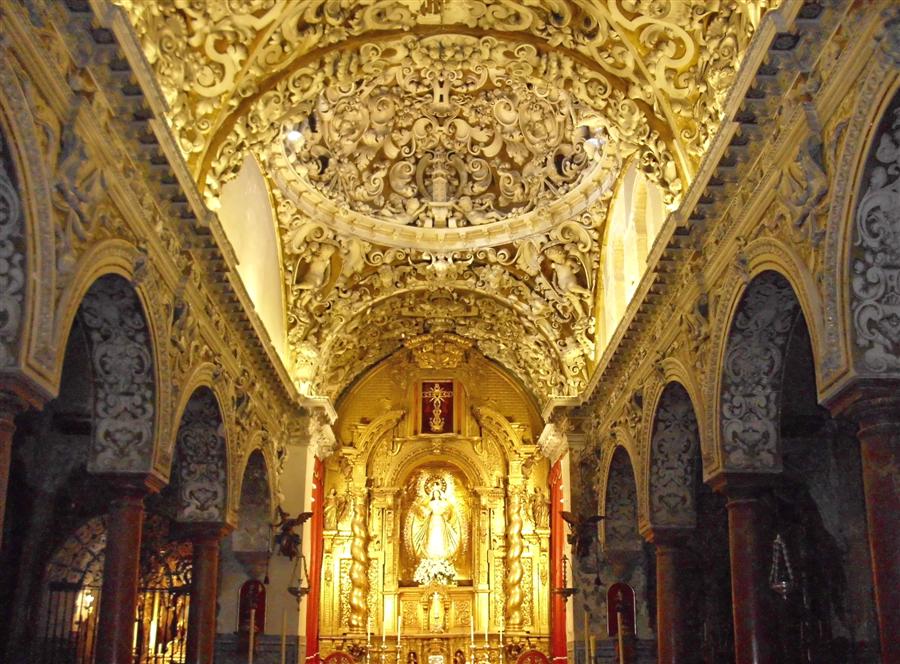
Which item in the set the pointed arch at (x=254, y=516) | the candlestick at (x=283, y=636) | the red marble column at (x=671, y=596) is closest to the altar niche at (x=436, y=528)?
the candlestick at (x=283, y=636)

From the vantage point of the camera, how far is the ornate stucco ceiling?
11.0m

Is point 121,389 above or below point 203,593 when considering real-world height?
above

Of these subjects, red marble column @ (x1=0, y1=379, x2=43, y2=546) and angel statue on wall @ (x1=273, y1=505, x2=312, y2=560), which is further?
angel statue on wall @ (x1=273, y1=505, x2=312, y2=560)

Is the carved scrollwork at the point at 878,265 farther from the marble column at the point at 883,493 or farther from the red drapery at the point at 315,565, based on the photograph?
the red drapery at the point at 315,565

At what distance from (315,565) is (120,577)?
10.1 m

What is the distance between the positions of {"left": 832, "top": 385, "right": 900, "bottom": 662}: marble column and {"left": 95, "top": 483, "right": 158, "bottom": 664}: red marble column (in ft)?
21.1

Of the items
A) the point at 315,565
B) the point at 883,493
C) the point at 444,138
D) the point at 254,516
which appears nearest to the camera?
the point at 883,493

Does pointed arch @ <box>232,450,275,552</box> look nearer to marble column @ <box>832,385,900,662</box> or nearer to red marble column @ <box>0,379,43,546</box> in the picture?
red marble column @ <box>0,379,43,546</box>

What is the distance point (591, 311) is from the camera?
691 inches

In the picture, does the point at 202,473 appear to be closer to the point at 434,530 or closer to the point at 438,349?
the point at 434,530

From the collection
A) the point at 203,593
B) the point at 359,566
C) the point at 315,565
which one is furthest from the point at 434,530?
the point at 203,593

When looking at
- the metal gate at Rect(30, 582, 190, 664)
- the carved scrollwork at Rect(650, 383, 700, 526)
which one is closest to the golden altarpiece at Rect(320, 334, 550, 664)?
the metal gate at Rect(30, 582, 190, 664)

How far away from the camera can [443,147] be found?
56.3 feet

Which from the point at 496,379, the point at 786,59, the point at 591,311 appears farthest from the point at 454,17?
the point at 496,379
